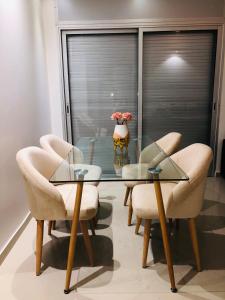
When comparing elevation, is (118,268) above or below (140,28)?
below

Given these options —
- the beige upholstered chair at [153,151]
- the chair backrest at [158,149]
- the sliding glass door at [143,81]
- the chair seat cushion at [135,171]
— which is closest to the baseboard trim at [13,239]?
the beige upholstered chair at [153,151]

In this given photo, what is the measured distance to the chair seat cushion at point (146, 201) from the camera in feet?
5.65

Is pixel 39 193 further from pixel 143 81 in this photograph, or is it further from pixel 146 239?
pixel 143 81

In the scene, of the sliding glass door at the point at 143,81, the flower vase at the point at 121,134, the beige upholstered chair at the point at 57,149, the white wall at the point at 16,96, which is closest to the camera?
the white wall at the point at 16,96

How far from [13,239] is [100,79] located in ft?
7.64

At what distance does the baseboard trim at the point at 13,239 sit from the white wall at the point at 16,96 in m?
0.03

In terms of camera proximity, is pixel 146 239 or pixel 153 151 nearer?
pixel 146 239

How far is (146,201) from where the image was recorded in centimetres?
183

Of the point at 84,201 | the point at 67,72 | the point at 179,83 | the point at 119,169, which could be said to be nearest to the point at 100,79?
the point at 67,72

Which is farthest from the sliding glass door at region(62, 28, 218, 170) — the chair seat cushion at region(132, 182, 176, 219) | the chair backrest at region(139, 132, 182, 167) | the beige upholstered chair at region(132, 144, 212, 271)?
the beige upholstered chair at region(132, 144, 212, 271)

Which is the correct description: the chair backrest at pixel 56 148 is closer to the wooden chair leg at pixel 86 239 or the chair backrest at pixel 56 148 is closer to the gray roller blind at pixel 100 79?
the wooden chair leg at pixel 86 239

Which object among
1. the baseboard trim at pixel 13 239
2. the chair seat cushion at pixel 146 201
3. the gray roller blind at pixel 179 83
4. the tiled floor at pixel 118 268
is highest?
the gray roller blind at pixel 179 83

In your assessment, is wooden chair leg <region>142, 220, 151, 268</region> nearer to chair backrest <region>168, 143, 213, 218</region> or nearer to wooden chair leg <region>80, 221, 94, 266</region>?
chair backrest <region>168, 143, 213, 218</region>

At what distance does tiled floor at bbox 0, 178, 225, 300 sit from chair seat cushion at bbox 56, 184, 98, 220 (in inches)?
16.6
